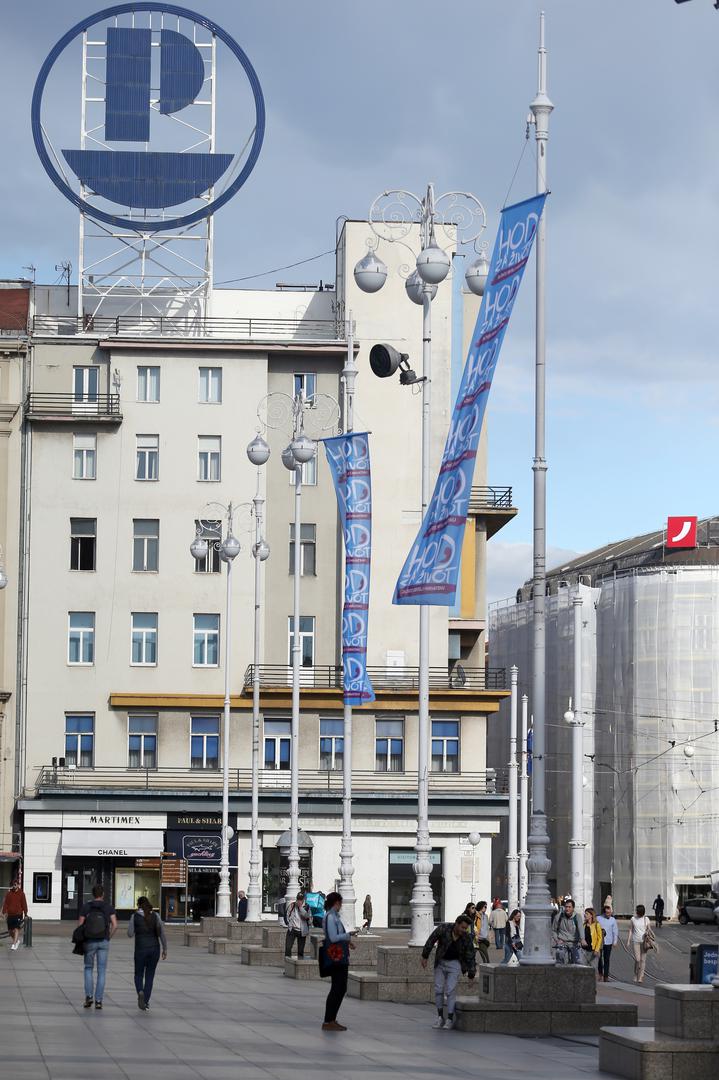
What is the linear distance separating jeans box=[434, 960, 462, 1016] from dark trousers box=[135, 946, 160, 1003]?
166 inches

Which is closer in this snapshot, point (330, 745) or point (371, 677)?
point (330, 745)

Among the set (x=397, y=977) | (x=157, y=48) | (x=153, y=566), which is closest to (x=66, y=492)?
(x=153, y=566)

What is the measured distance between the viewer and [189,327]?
7169 cm

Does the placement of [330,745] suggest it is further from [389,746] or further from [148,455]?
[148,455]

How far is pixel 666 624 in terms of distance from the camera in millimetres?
79938

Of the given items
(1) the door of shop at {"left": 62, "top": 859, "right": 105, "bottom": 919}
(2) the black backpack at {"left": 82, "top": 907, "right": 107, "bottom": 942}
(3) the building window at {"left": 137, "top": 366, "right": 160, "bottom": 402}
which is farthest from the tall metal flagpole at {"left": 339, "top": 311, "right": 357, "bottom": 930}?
(3) the building window at {"left": 137, "top": 366, "right": 160, "bottom": 402}

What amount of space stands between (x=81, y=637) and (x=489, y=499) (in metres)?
16.8

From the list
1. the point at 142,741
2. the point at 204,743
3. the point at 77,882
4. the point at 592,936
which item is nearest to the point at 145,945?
the point at 592,936

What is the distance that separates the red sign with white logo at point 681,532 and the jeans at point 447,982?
2571 inches

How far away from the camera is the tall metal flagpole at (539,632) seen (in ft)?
70.3

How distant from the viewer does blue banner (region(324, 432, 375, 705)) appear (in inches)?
1233

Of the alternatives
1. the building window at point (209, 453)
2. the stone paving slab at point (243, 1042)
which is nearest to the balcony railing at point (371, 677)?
the building window at point (209, 453)

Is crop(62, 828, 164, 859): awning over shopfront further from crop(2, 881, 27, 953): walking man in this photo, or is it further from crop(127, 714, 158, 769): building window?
crop(2, 881, 27, 953): walking man

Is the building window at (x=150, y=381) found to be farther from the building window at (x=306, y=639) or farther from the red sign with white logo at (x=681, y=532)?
the red sign with white logo at (x=681, y=532)
